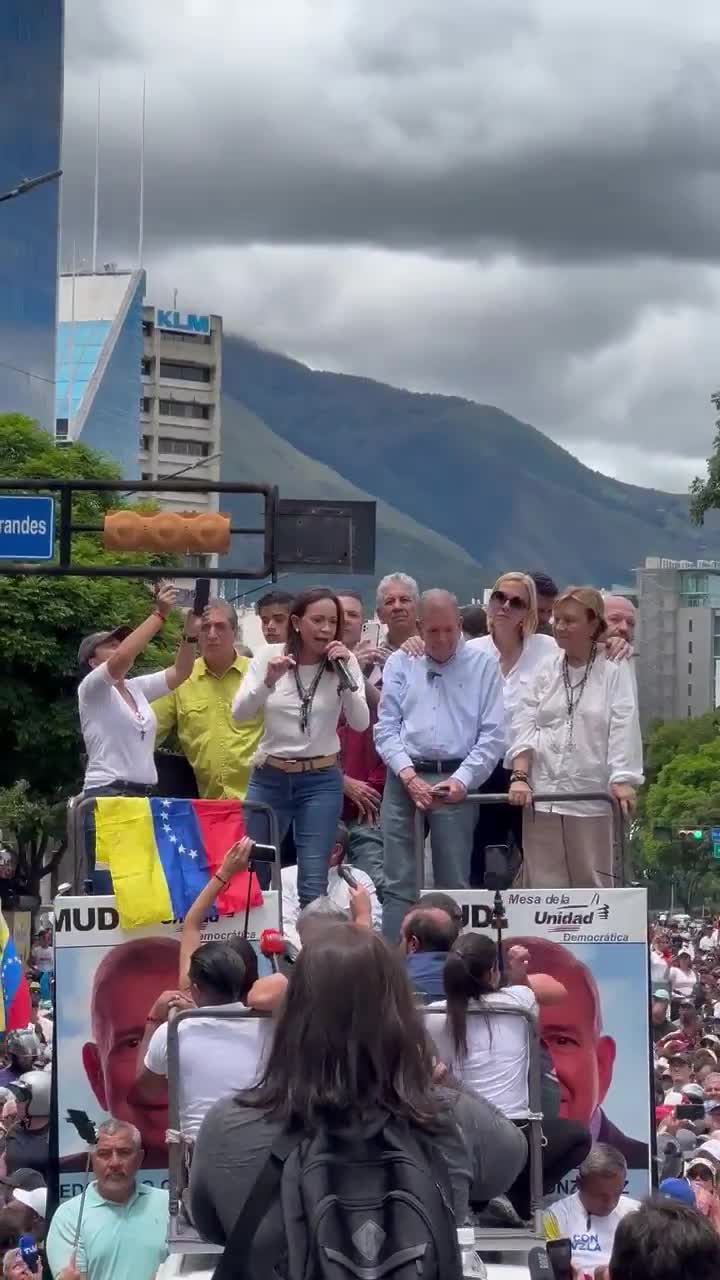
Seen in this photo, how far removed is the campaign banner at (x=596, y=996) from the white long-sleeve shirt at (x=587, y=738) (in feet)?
3.39

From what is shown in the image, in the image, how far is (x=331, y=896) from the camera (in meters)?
9.24

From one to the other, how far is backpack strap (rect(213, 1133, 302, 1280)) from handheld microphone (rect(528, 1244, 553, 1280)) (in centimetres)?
239

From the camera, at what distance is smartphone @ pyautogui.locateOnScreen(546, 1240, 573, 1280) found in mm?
7286

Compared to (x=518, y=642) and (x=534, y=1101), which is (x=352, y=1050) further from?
(x=518, y=642)

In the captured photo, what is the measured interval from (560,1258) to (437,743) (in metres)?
2.80

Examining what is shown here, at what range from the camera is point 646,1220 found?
388cm

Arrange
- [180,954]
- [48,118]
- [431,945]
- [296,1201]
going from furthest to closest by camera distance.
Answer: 1. [48,118]
2. [180,954]
3. [431,945]
4. [296,1201]

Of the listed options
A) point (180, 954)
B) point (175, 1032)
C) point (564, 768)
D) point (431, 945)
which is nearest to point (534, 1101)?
point (431, 945)

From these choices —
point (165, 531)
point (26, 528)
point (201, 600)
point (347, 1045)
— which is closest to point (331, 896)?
point (201, 600)

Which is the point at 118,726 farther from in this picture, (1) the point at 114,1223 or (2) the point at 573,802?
(1) the point at 114,1223

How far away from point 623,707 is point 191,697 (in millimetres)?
2119

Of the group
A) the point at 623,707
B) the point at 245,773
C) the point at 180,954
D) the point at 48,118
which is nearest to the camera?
the point at 180,954

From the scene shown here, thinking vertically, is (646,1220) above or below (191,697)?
below

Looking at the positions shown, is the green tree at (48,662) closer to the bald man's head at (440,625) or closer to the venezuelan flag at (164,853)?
the bald man's head at (440,625)
